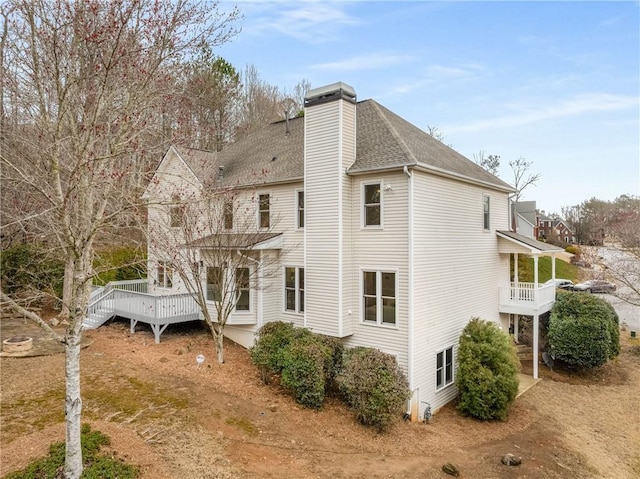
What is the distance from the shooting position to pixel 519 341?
19.1 m

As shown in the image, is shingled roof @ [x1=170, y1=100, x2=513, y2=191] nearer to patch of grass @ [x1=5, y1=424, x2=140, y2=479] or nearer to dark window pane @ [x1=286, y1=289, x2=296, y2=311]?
dark window pane @ [x1=286, y1=289, x2=296, y2=311]

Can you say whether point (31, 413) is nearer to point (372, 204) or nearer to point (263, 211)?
point (263, 211)

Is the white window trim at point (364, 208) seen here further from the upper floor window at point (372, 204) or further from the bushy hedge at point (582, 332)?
the bushy hedge at point (582, 332)

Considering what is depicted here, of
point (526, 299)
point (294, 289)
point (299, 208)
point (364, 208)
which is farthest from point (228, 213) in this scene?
point (526, 299)

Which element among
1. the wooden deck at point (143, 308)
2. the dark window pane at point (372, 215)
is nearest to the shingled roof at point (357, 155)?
the dark window pane at point (372, 215)

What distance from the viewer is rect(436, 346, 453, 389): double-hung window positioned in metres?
13.0

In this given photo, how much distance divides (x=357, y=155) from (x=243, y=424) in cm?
890

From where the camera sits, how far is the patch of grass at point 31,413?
798cm

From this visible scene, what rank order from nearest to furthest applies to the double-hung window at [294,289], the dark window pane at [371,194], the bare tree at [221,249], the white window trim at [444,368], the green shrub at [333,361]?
the green shrub at [333,361] → the dark window pane at [371,194] → the white window trim at [444,368] → the bare tree at [221,249] → the double-hung window at [294,289]

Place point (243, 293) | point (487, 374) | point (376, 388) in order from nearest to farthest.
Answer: point (376, 388)
point (487, 374)
point (243, 293)

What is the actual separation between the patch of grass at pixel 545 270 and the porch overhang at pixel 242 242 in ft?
64.8

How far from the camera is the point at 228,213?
14406 mm

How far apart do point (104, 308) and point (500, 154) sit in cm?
4238

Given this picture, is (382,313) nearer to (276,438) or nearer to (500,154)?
(276,438)
